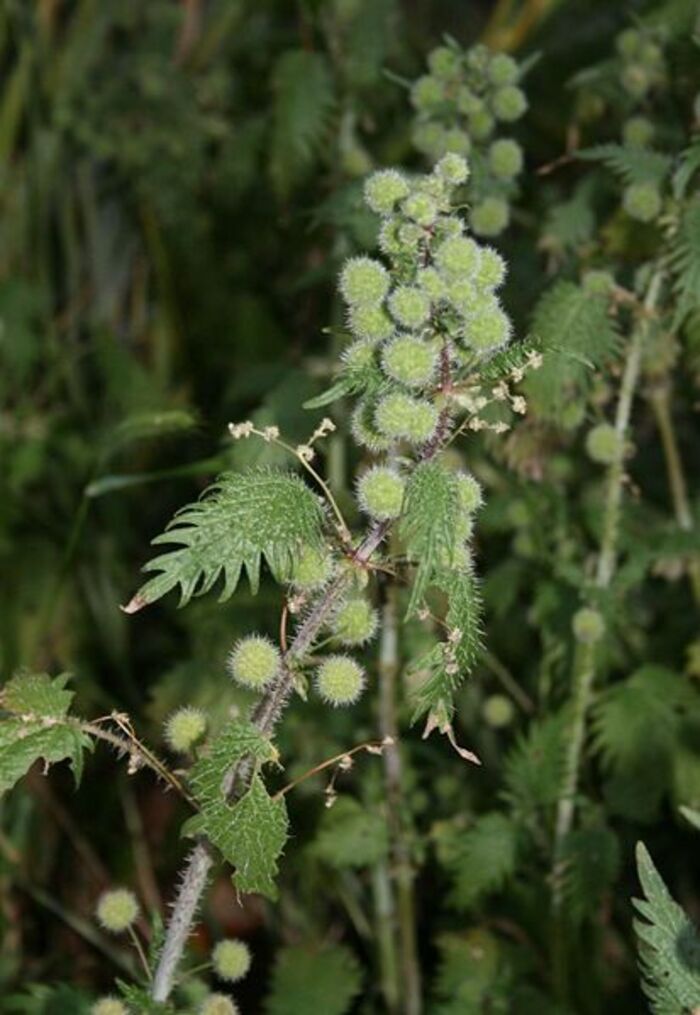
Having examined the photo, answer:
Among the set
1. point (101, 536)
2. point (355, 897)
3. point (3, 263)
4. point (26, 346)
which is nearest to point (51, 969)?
point (355, 897)

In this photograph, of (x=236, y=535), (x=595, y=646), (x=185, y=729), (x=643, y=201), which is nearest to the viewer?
(x=236, y=535)

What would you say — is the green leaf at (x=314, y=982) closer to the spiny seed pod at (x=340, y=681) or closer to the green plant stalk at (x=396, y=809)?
the green plant stalk at (x=396, y=809)

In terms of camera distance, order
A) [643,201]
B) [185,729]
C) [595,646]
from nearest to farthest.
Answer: [185,729]
[643,201]
[595,646]

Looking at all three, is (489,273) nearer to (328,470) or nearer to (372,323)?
(372,323)

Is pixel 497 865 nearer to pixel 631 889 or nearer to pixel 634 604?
pixel 631 889

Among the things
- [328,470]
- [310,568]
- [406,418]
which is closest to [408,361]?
[406,418]

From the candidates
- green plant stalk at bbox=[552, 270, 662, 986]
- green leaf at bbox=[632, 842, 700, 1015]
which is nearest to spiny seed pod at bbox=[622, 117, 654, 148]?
green plant stalk at bbox=[552, 270, 662, 986]
